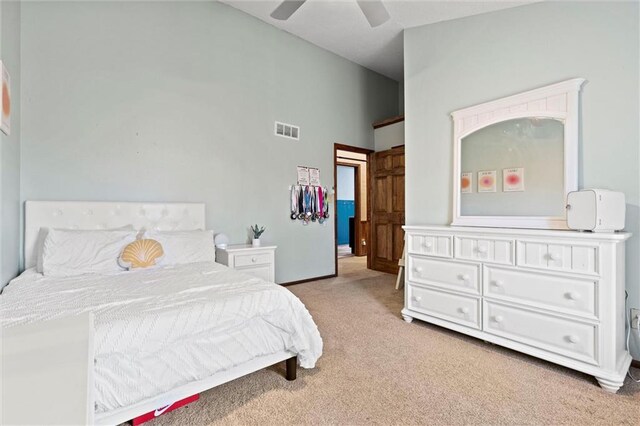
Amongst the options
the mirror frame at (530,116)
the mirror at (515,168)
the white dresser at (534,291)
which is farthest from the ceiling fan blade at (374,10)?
the white dresser at (534,291)

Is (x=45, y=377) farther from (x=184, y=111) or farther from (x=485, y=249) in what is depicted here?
(x=184, y=111)

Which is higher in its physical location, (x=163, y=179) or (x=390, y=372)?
(x=163, y=179)

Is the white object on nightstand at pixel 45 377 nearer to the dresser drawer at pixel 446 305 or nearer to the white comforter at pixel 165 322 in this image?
the white comforter at pixel 165 322

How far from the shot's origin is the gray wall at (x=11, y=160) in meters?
2.02

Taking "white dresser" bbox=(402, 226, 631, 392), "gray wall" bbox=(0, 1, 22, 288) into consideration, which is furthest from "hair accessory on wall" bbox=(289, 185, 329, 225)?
"gray wall" bbox=(0, 1, 22, 288)

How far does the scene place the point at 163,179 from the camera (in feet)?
10.3

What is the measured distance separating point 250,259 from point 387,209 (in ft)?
8.22

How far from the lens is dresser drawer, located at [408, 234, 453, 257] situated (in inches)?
101

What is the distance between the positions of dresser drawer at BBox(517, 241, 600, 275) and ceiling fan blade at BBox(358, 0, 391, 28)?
1.90m

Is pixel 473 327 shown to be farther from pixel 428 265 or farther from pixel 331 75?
pixel 331 75

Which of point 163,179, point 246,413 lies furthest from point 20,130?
point 246,413

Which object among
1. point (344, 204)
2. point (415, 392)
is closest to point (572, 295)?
point (415, 392)

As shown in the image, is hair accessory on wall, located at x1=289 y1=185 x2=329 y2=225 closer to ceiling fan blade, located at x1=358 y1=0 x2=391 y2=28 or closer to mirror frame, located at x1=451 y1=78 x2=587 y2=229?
mirror frame, located at x1=451 y1=78 x2=587 y2=229

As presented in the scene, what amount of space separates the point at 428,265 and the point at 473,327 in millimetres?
597
